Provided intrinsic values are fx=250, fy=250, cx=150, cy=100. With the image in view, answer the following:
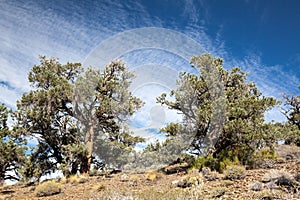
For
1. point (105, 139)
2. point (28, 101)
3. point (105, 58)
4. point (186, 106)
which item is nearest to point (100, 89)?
point (105, 58)

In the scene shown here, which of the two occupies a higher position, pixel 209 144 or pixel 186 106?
pixel 186 106

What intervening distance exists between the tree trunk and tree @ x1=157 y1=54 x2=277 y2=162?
561 cm

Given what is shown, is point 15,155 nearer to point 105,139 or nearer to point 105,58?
point 105,139

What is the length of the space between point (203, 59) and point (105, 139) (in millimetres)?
8829

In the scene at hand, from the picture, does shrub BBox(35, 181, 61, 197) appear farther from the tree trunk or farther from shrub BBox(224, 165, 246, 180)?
shrub BBox(224, 165, 246, 180)

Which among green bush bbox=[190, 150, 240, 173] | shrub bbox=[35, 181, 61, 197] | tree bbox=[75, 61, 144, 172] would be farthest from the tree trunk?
green bush bbox=[190, 150, 240, 173]

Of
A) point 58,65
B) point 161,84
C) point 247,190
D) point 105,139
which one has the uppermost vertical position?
point 58,65

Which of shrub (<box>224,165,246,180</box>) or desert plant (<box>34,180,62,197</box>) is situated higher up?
desert plant (<box>34,180,62,197</box>)

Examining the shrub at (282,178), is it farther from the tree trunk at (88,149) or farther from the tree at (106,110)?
the tree trunk at (88,149)

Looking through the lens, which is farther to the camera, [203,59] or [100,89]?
[100,89]

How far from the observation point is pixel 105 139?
59.3 ft

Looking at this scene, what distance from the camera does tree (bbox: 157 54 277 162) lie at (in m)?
12.9

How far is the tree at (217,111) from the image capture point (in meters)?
12.9

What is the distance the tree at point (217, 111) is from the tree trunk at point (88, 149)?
18.4 feet
